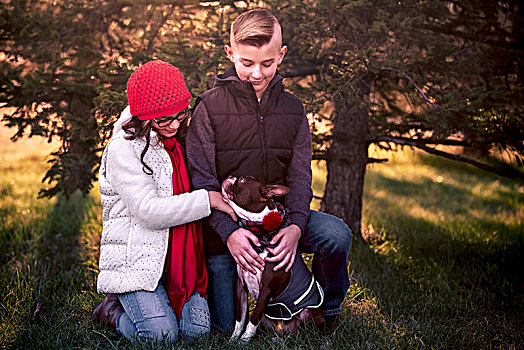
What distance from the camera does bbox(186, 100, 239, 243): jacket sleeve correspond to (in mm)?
3080

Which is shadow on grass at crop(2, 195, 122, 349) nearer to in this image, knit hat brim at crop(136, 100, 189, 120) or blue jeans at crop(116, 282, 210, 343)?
blue jeans at crop(116, 282, 210, 343)

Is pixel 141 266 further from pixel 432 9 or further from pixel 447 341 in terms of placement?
pixel 432 9

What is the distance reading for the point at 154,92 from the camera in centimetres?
290

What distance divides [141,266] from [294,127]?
1423 mm

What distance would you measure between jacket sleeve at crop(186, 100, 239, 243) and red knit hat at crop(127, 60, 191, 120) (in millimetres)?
182

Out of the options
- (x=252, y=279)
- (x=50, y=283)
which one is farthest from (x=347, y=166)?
(x=50, y=283)

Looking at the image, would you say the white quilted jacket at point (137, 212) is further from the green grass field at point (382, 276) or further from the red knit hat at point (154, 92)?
the green grass field at point (382, 276)

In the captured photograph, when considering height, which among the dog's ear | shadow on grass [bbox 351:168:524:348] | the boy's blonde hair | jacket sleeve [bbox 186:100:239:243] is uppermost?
the boy's blonde hair

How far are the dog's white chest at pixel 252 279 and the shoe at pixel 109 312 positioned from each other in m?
0.90

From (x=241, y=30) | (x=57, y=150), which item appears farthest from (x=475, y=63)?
(x=57, y=150)

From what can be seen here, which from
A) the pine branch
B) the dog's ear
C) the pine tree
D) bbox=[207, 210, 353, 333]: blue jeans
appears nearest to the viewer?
the dog's ear

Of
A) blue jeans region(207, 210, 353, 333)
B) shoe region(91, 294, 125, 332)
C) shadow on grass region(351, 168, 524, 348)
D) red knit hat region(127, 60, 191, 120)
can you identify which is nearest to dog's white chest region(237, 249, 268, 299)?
blue jeans region(207, 210, 353, 333)

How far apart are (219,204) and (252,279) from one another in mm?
532

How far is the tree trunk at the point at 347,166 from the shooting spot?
4.94 metres
